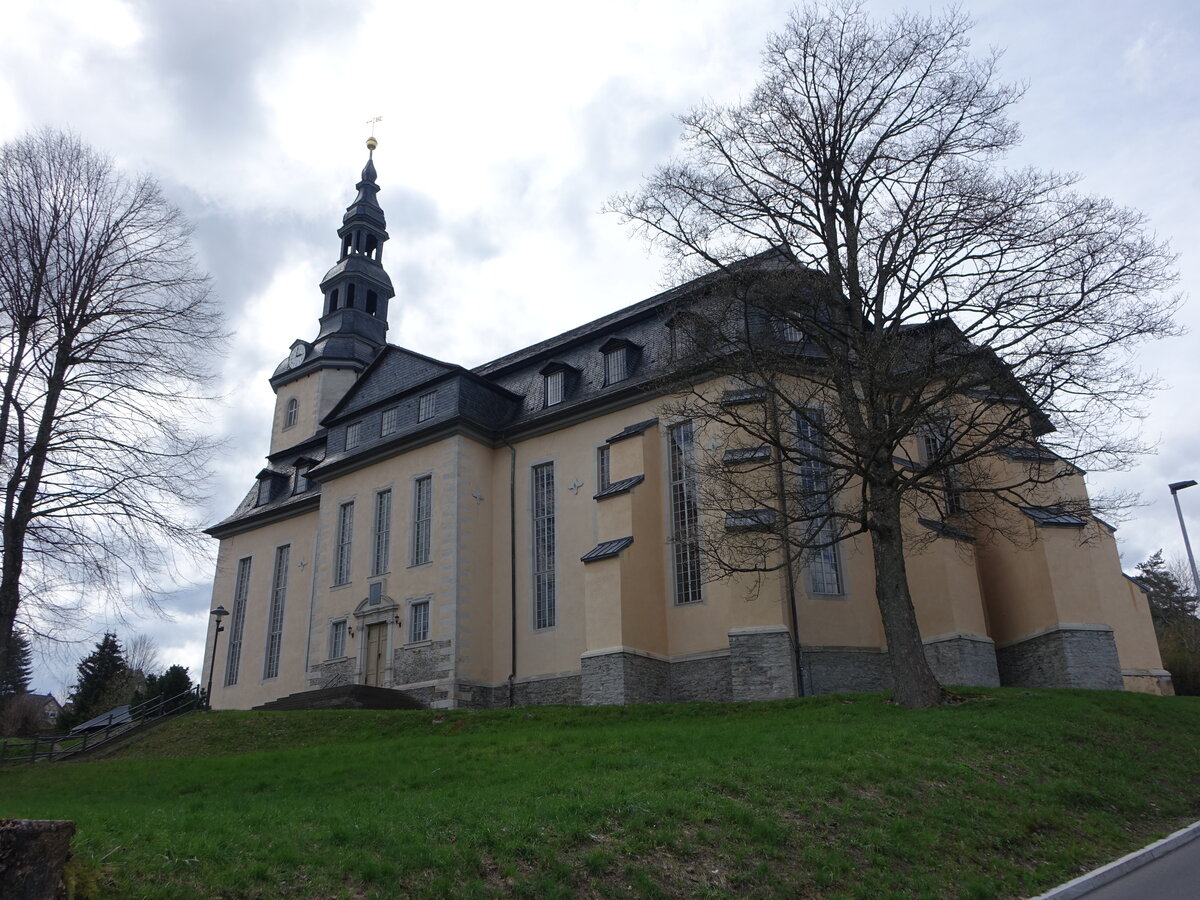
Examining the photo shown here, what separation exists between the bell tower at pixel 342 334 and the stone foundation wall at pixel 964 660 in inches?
1004

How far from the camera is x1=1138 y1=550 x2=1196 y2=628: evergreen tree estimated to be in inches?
1529

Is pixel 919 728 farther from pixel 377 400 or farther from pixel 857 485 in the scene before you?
pixel 377 400

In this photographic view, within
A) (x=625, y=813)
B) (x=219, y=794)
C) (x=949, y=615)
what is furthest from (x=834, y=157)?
(x=219, y=794)

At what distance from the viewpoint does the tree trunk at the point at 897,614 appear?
1606 centimetres

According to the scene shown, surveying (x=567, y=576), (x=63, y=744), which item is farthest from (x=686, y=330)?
(x=63, y=744)

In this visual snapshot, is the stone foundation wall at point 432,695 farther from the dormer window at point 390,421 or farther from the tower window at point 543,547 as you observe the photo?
the dormer window at point 390,421

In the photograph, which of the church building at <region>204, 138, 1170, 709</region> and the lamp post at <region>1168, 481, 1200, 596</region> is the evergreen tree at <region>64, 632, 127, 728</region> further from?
the lamp post at <region>1168, 481, 1200, 596</region>

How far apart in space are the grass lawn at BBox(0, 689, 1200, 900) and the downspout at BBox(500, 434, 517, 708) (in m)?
8.19

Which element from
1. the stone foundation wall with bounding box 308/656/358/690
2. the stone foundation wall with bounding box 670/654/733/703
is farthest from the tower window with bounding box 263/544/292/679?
the stone foundation wall with bounding box 670/654/733/703

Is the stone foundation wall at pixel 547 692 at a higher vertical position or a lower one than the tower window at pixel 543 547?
lower

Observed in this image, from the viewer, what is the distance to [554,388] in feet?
92.8

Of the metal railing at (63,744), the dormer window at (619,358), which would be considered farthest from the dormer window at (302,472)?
the dormer window at (619,358)

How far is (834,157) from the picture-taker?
60.0 ft

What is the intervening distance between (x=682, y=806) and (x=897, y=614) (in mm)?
8070
